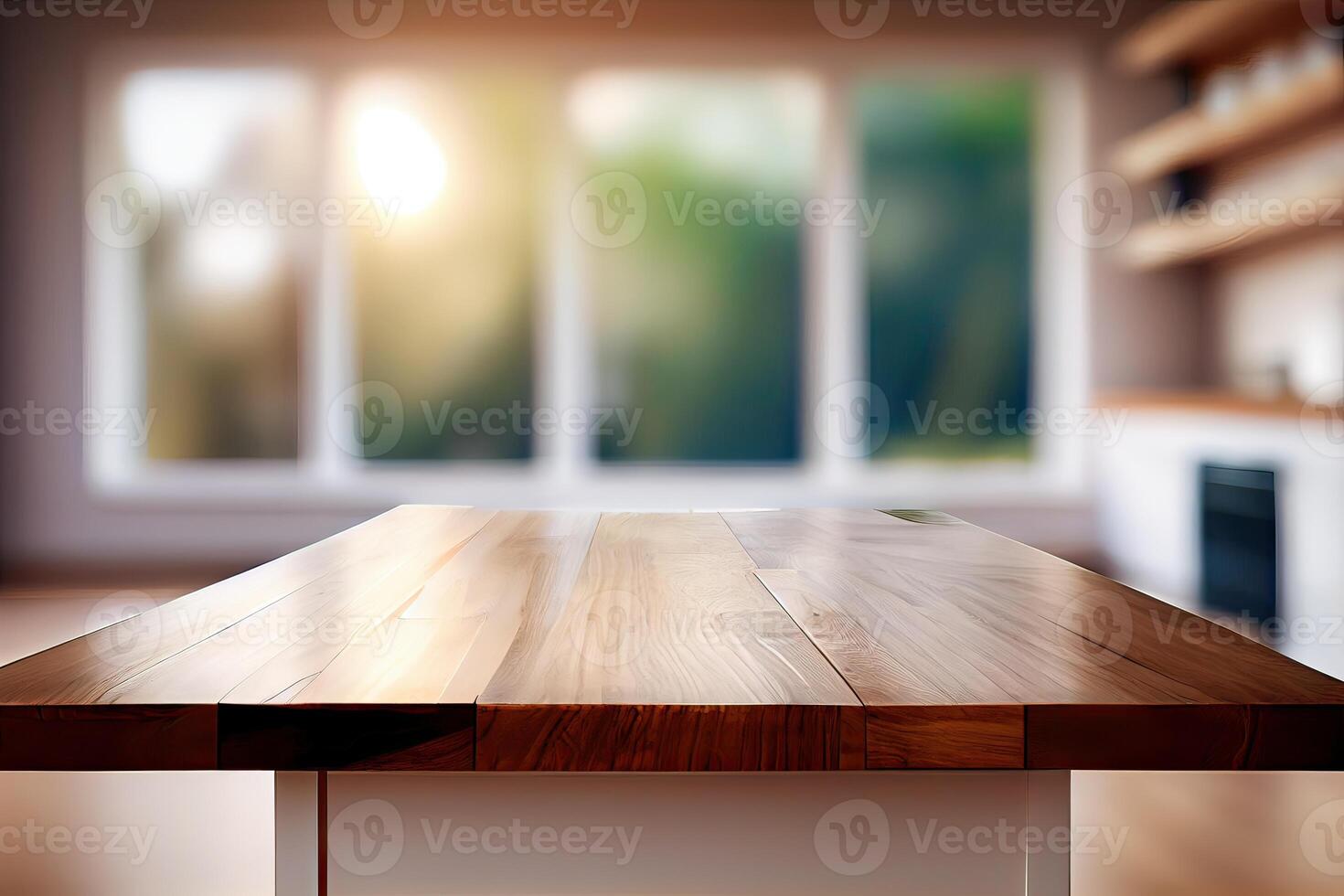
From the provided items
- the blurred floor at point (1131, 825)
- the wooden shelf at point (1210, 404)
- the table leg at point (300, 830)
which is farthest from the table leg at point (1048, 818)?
the wooden shelf at point (1210, 404)

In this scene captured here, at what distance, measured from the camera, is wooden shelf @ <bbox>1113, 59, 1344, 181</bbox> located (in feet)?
9.93

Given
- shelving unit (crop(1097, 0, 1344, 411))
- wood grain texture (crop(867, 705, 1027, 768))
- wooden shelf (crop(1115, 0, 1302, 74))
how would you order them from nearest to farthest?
1. wood grain texture (crop(867, 705, 1027, 768))
2. shelving unit (crop(1097, 0, 1344, 411))
3. wooden shelf (crop(1115, 0, 1302, 74))

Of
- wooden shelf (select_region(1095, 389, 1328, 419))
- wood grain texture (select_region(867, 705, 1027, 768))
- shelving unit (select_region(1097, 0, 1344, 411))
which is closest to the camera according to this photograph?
wood grain texture (select_region(867, 705, 1027, 768))

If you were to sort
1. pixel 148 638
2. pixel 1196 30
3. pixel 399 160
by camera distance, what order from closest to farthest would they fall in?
pixel 148 638
pixel 1196 30
pixel 399 160

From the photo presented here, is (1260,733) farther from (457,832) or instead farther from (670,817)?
(457,832)

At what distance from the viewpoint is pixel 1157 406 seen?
12.2ft

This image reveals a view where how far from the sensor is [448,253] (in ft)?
15.2

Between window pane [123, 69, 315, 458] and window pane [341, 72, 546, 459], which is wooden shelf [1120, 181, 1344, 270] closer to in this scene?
window pane [341, 72, 546, 459]

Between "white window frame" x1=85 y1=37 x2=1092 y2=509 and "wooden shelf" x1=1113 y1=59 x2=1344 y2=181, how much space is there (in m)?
0.34

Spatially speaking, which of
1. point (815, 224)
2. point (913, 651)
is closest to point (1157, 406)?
point (815, 224)

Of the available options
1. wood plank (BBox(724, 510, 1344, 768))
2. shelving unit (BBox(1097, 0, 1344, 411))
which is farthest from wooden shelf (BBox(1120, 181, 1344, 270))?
wood plank (BBox(724, 510, 1344, 768))

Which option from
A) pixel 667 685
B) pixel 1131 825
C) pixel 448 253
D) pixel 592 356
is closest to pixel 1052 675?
pixel 667 685

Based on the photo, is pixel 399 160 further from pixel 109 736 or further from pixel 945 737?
pixel 945 737

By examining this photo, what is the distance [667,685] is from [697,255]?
420cm
